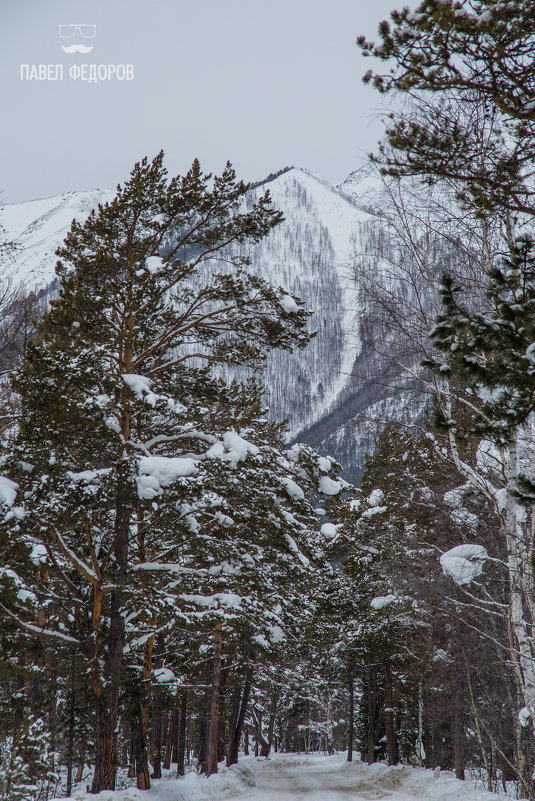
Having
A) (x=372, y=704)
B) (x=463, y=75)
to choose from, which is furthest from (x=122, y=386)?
(x=372, y=704)

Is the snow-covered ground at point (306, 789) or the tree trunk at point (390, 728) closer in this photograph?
the snow-covered ground at point (306, 789)

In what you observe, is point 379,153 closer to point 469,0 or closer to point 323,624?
point 469,0

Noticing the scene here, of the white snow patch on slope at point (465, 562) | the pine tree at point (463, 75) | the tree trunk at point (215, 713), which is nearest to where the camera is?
the pine tree at point (463, 75)

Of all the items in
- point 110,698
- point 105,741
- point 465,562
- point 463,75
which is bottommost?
point 105,741

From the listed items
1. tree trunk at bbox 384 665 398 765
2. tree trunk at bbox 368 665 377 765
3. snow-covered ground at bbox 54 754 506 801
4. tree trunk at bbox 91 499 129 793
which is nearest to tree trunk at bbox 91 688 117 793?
tree trunk at bbox 91 499 129 793

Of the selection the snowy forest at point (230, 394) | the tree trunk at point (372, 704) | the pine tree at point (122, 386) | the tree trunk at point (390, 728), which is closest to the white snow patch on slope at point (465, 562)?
the snowy forest at point (230, 394)

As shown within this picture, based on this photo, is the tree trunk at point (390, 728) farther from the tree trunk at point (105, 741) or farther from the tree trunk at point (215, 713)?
the tree trunk at point (105, 741)

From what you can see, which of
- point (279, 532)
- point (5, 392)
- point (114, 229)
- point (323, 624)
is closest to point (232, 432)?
point (279, 532)

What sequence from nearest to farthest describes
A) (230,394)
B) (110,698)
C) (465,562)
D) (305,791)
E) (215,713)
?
A: (465,562) < (110,698) < (230,394) < (305,791) < (215,713)

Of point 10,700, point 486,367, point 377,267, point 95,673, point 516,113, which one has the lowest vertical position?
point 10,700

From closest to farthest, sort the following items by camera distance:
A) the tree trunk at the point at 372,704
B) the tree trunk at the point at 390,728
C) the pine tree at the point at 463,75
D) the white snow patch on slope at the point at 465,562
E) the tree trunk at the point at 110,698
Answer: the pine tree at the point at 463,75 → the white snow patch on slope at the point at 465,562 → the tree trunk at the point at 110,698 → the tree trunk at the point at 390,728 → the tree trunk at the point at 372,704

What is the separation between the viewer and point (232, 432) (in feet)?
30.5

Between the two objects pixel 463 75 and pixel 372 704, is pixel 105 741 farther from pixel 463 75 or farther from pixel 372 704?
pixel 372 704

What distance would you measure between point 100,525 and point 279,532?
305 cm
